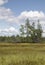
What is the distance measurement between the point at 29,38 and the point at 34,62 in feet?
296

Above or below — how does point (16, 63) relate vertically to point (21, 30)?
below

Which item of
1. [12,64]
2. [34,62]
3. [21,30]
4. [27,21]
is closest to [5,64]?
[12,64]

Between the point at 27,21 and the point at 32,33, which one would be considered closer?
the point at 32,33

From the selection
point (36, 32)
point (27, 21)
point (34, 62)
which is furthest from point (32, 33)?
point (34, 62)

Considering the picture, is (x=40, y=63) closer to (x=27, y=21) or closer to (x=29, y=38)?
(x=29, y=38)

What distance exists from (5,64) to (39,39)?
318 feet

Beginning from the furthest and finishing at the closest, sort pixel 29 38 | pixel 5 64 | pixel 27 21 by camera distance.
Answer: pixel 27 21 → pixel 29 38 → pixel 5 64

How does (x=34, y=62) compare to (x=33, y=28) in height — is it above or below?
below

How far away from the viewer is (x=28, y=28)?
11519 cm

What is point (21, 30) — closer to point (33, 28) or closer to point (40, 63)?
point (33, 28)

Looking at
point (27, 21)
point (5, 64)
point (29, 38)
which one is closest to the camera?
point (5, 64)

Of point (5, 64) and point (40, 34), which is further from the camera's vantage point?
point (40, 34)

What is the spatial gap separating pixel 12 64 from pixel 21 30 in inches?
3592

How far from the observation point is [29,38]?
110m
